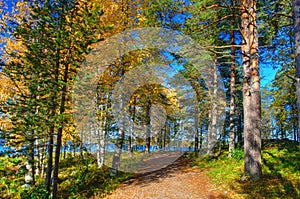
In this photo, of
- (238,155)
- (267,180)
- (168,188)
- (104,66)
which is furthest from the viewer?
(238,155)

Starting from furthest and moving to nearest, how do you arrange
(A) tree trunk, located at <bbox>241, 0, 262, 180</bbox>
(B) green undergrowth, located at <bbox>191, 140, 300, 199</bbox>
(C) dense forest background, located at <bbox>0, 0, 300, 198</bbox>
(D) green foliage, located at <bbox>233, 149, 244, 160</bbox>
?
(D) green foliage, located at <bbox>233, 149, 244, 160</bbox> → (A) tree trunk, located at <bbox>241, 0, 262, 180</bbox> → (B) green undergrowth, located at <bbox>191, 140, 300, 199</bbox> → (C) dense forest background, located at <bbox>0, 0, 300, 198</bbox>

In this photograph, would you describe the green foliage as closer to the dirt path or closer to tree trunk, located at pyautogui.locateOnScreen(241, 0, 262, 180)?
the dirt path

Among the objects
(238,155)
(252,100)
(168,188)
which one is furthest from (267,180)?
(238,155)

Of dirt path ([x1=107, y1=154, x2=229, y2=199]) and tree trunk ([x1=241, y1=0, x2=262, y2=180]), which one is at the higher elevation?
tree trunk ([x1=241, y1=0, x2=262, y2=180])

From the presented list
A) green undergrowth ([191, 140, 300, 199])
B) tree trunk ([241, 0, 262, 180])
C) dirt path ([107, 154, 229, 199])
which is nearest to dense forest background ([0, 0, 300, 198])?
tree trunk ([241, 0, 262, 180])

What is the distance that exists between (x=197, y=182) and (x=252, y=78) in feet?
15.9

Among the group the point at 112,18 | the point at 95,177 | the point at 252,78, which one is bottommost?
the point at 95,177

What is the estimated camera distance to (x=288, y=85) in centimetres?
1278

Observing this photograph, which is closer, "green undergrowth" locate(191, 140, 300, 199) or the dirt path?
"green undergrowth" locate(191, 140, 300, 199)

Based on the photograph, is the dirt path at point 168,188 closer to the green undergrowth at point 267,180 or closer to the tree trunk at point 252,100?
the green undergrowth at point 267,180

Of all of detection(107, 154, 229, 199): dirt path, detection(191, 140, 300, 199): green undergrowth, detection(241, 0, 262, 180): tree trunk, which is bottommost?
detection(107, 154, 229, 199): dirt path

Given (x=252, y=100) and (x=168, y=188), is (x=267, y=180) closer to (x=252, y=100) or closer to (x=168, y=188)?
(x=252, y=100)

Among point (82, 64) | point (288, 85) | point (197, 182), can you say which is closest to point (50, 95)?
point (82, 64)

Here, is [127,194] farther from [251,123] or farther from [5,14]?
[5,14]
